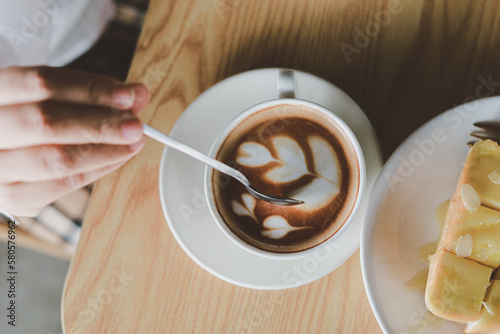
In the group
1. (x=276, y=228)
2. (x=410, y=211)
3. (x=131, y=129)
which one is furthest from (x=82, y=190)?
(x=410, y=211)

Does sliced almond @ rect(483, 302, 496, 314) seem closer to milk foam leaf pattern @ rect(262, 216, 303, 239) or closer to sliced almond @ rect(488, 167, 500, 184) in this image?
sliced almond @ rect(488, 167, 500, 184)

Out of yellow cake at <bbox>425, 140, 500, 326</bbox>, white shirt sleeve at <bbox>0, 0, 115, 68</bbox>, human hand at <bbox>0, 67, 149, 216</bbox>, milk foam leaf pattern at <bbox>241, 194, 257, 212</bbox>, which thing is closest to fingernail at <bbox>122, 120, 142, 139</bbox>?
human hand at <bbox>0, 67, 149, 216</bbox>

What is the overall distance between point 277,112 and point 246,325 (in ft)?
1.51

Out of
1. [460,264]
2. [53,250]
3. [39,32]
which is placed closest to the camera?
[460,264]

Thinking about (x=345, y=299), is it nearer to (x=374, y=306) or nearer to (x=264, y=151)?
(x=374, y=306)

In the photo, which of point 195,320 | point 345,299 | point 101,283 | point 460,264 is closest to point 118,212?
point 101,283

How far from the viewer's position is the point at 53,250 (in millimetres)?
1178

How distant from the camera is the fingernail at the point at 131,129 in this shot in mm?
760

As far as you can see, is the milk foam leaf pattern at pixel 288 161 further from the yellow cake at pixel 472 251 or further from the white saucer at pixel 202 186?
the yellow cake at pixel 472 251

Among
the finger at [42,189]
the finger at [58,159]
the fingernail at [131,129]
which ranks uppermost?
the fingernail at [131,129]

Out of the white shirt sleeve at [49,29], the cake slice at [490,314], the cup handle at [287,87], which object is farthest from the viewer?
the white shirt sleeve at [49,29]

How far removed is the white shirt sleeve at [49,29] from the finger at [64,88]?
0.70 feet

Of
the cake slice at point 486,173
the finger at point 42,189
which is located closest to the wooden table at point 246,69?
the finger at point 42,189

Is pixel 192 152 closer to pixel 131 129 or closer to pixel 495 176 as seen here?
pixel 131 129
